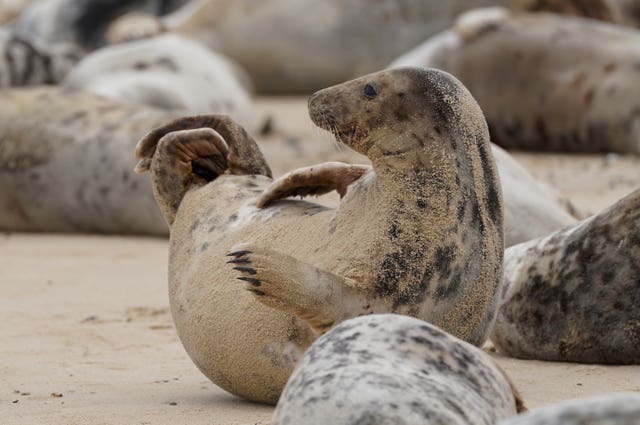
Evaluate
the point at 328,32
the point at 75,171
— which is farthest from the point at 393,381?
the point at 328,32

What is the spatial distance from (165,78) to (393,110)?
6803mm

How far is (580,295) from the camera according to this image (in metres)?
4.76

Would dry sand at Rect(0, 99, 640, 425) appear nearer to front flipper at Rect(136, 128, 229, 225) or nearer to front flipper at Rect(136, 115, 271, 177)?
front flipper at Rect(136, 128, 229, 225)

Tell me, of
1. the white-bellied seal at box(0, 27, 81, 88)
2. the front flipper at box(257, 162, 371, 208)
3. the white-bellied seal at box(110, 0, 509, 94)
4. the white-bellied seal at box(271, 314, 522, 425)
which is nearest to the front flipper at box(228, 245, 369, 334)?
the white-bellied seal at box(271, 314, 522, 425)

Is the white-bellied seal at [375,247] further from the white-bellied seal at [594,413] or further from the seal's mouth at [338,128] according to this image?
the white-bellied seal at [594,413]

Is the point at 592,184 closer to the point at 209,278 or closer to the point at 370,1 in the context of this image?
the point at 209,278

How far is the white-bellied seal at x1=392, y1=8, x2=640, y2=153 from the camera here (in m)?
10.6

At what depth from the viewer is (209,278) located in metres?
4.36

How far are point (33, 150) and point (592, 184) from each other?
3.27m

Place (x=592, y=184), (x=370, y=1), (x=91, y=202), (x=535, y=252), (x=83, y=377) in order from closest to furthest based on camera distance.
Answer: (x=83, y=377)
(x=535, y=252)
(x=91, y=202)
(x=592, y=184)
(x=370, y=1)

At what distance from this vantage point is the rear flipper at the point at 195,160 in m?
4.96

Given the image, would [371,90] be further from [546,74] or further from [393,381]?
[546,74]

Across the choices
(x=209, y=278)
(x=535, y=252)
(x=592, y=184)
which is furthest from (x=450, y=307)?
(x=592, y=184)

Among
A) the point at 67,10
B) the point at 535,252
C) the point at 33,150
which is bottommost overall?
the point at 67,10
